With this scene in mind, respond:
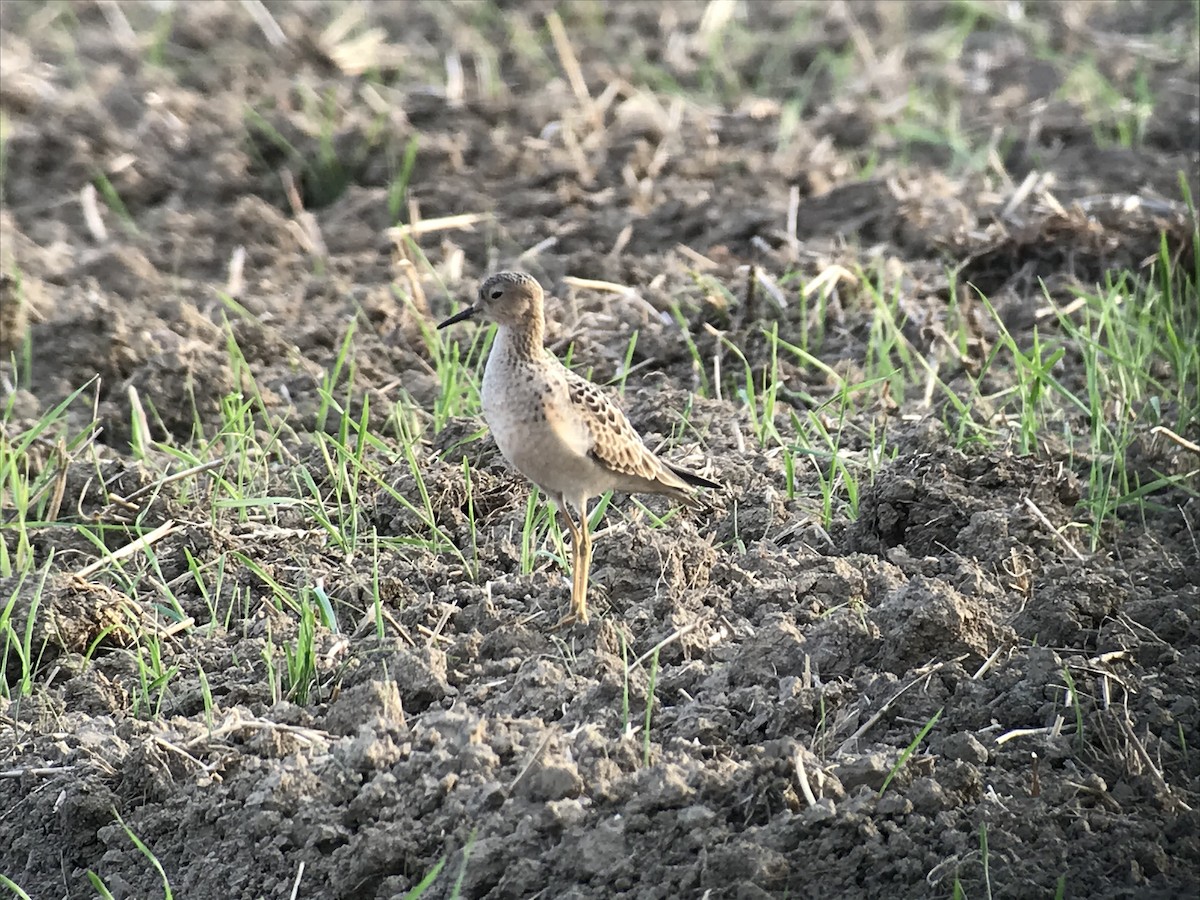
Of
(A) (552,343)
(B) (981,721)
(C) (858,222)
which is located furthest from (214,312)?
(B) (981,721)

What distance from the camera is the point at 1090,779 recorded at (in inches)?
152

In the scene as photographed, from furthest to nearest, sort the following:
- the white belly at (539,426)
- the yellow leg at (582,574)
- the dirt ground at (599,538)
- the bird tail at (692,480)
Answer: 1. the bird tail at (692,480)
2. the yellow leg at (582,574)
3. the white belly at (539,426)
4. the dirt ground at (599,538)

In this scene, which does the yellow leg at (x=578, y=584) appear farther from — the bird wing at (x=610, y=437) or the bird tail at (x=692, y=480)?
the bird tail at (x=692, y=480)

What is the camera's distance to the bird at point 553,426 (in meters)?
4.30

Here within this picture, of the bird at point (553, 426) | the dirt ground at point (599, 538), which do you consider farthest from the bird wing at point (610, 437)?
the dirt ground at point (599, 538)

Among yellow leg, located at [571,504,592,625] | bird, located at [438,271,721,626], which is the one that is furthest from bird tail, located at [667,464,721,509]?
yellow leg, located at [571,504,592,625]

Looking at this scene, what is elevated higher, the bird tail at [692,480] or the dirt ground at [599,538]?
the bird tail at [692,480]

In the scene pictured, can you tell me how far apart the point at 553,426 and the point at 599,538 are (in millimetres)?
725

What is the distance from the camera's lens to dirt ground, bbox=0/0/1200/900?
376cm

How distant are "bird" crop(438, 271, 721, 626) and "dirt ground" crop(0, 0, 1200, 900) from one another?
9.5 inches

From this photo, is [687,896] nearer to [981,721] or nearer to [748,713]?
[748,713]

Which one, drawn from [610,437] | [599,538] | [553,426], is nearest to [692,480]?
[599,538]

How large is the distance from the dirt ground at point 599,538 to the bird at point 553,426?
0.24 metres

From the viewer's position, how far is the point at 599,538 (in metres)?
4.92
